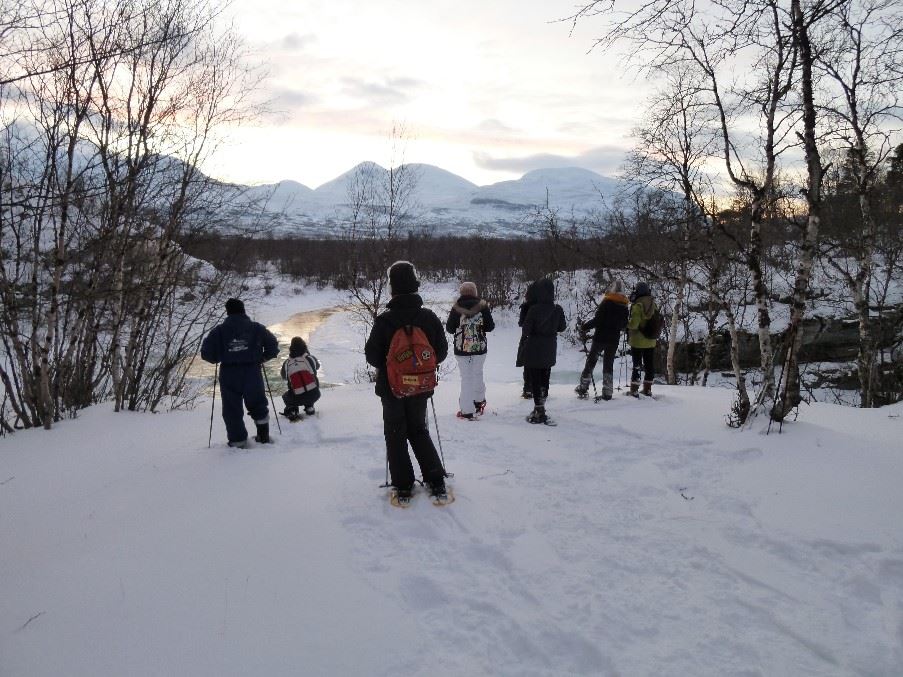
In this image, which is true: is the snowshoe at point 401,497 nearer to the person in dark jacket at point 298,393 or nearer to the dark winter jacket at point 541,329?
the dark winter jacket at point 541,329

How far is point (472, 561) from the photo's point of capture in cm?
305

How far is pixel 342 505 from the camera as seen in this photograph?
12.0ft

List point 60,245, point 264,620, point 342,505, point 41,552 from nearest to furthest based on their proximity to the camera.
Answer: point 264,620 < point 41,552 < point 342,505 < point 60,245

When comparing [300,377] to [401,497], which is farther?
[300,377]

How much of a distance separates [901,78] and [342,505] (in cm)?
1179

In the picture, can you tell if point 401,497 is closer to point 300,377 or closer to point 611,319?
point 300,377

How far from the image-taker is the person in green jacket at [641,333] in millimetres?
6934

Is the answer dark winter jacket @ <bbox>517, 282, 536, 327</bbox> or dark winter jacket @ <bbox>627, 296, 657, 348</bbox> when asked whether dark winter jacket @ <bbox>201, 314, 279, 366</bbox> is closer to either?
dark winter jacket @ <bbox>517, 282, 536, 327</bbox>

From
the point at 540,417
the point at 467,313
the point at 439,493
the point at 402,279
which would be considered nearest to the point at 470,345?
the point at 467,313

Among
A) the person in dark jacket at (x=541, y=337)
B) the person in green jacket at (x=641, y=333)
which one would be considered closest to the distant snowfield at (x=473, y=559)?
the person in dark jacket at (x=541, y=337)

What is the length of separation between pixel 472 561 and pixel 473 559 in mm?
21

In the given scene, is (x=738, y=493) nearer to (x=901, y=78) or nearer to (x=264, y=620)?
(x=264, y=620)

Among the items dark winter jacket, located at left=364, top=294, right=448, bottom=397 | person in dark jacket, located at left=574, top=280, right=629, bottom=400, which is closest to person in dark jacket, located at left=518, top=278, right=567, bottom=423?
person in dark jacket, located at left=574, top=280, right=629, bottom=400

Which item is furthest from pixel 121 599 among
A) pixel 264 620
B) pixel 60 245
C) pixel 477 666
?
pixel 60 245
